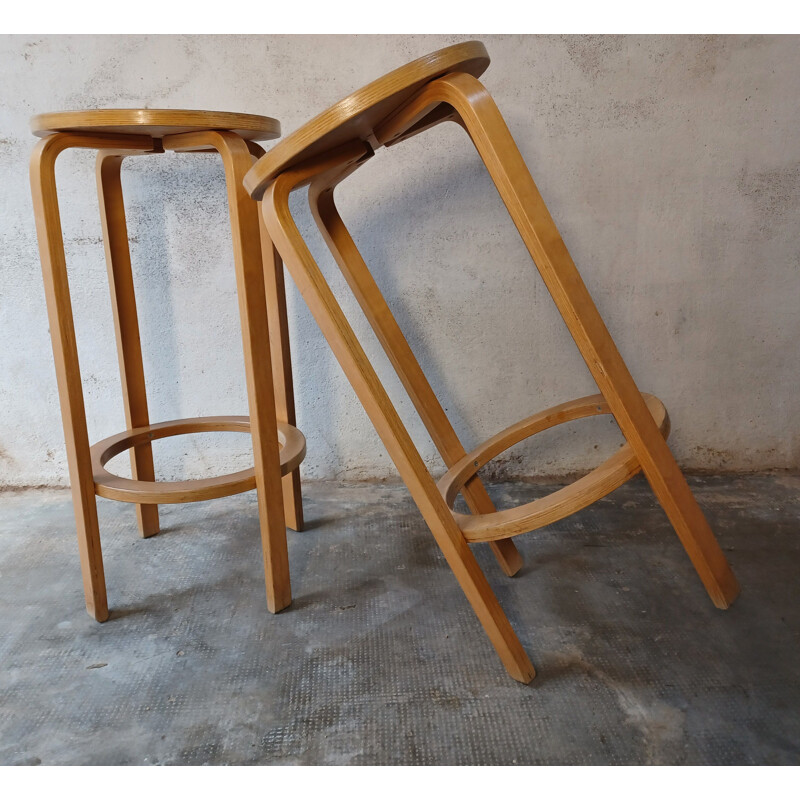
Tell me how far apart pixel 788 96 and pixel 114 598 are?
2796 mm

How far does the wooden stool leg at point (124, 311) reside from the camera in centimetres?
211

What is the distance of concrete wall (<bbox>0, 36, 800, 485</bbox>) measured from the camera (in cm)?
238

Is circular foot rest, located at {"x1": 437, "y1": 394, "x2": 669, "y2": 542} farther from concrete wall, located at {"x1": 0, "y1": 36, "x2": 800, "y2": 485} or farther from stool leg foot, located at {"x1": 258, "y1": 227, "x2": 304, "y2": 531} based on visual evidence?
concrete wall, located at {"x1": 0, "y1": 36, "x2": 800, "y2": 485}

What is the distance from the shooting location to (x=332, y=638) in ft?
5.68

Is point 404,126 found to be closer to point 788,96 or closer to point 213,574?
point 213,574

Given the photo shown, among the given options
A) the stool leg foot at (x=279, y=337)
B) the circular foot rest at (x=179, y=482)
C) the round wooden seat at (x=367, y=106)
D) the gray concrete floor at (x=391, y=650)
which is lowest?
the gray concrete floor at (x=391, y=650)

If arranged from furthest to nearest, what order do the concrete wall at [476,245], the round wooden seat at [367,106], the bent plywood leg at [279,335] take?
the concrete wall at [476,245], the bent plywood leg at [279,335], the round wooden seat at [367,106]

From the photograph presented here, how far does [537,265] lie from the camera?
54.7 inches

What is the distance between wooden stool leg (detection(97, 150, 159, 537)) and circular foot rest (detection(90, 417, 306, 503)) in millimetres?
98

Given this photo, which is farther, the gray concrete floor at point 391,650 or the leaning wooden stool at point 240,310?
the leaning wooden stool at point 240,310

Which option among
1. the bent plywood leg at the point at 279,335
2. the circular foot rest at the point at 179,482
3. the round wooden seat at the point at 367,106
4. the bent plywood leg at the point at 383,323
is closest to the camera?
the round wooden seat at the point at 367,106

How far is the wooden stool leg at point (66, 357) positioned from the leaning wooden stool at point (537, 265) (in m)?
0.55

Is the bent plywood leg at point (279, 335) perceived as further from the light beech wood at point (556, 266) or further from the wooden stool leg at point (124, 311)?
the light beech wood at point (556, 266)

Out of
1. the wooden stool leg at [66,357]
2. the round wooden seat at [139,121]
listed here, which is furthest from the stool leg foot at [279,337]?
the wooden stool leg at [66,357]
